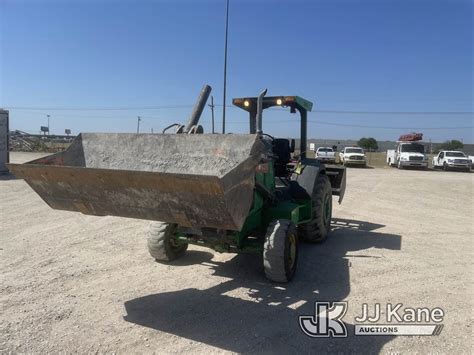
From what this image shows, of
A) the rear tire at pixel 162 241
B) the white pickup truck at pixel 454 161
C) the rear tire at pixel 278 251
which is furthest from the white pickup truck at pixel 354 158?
the rear tire at pixel 278 251

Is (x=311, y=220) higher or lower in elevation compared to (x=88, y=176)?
lower

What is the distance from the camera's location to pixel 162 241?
5.65m

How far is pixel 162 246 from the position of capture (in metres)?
5.64

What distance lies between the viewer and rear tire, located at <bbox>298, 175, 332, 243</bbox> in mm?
6719

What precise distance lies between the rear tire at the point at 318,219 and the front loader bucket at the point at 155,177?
2544 millimetres

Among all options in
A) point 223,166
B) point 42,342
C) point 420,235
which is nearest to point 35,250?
point 42,342

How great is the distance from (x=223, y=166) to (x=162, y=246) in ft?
5.45

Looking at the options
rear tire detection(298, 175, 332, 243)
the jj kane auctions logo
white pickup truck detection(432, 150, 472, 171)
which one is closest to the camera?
the jj kane auctions logo

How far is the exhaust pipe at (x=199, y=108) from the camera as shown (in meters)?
5.85

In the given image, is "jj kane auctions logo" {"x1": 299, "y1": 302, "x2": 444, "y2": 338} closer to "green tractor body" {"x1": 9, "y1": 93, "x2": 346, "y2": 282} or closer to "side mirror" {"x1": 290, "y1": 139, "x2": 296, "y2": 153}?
"green tractor body" {"x1": 9, "y1": 93, "x2": 346, "y2": 282}

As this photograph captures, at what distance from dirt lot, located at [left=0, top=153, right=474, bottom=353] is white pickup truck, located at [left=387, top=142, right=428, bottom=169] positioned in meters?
21.1

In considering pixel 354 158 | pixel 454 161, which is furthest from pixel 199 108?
pixel 454 161

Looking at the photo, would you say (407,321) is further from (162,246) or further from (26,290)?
(26,290)

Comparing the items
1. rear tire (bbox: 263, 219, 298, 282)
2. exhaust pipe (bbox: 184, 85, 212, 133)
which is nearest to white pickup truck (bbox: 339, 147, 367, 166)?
exhaust pipe (bbox: 184, 85, 212, 133)
